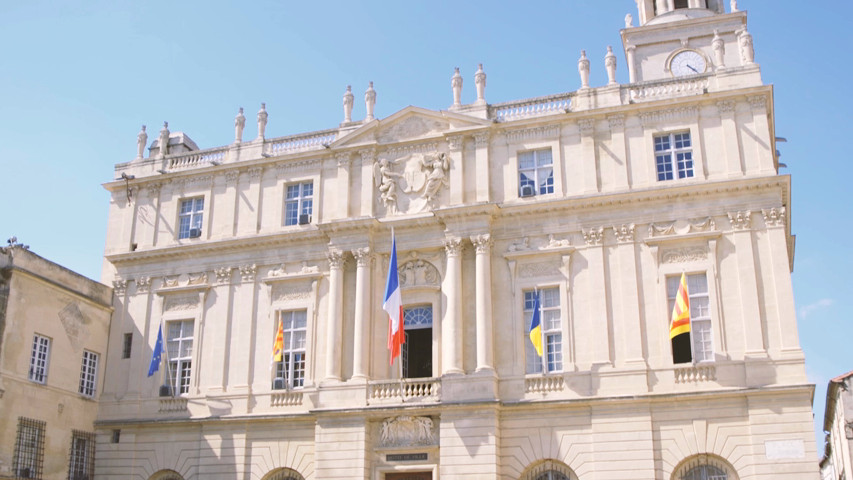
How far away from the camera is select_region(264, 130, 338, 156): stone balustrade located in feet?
96.5

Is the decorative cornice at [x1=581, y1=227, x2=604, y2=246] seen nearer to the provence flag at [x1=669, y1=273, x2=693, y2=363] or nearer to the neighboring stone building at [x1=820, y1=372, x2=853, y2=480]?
the provence flag at [x1=669, y1=273, x2=693, y2=363]

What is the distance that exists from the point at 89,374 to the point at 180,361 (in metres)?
3.10

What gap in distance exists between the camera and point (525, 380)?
24.5 meters

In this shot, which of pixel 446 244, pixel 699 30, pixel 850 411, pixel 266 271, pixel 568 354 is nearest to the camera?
pixel 568 354

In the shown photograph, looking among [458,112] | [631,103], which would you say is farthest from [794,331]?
[458,112]

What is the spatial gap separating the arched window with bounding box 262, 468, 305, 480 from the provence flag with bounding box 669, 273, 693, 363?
11771 millimetres

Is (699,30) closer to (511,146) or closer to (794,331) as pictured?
(511,146)

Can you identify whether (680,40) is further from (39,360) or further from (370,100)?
(39,360)

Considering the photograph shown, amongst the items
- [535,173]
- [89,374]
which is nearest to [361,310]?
[535,173]

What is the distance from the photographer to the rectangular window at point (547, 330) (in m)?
24.8

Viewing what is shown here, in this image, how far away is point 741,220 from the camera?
943 inches

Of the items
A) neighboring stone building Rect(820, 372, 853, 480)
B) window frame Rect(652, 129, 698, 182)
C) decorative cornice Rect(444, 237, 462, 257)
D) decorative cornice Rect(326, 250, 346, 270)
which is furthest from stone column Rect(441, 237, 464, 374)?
neighboring stone building Rect(820, 372, 853, 480)

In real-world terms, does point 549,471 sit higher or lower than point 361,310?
lower

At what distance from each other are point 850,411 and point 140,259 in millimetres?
26918
